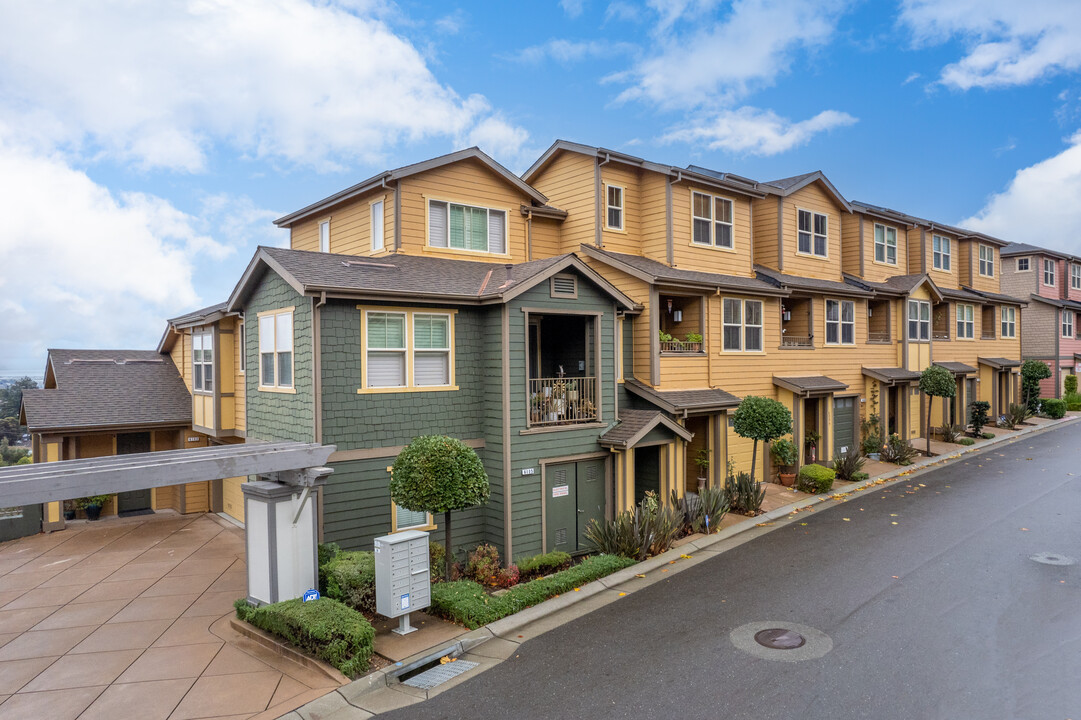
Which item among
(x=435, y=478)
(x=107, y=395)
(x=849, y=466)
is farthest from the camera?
(x=849, y=466)

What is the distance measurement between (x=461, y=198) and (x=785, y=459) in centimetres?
1200

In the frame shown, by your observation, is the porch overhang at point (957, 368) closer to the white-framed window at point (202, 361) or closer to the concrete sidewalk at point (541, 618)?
the concrete sidewalk at point (541, 618)

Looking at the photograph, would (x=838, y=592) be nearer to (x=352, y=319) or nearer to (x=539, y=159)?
(x=352, y=319)

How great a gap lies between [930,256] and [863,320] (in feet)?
28.7

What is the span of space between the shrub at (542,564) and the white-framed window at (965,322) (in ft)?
85.1

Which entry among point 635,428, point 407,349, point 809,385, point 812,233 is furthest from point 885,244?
point 407,349

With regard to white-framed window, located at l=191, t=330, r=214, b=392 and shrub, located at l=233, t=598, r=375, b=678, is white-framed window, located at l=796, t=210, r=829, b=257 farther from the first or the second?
shrub, located at l=233, t=598, r=375, b=678

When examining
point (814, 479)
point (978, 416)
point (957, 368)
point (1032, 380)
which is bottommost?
point (814, 479)

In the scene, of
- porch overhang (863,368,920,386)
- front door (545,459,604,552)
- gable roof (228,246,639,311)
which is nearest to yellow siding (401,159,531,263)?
gable roof (228,246,639,311)

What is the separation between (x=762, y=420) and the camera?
16.7 metres

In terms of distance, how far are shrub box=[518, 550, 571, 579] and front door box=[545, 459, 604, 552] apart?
2.11ft

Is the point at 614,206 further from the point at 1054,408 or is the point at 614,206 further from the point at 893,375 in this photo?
the point at 1054,408

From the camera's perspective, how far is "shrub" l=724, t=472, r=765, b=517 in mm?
16766

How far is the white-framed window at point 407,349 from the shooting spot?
1288 centimetres
